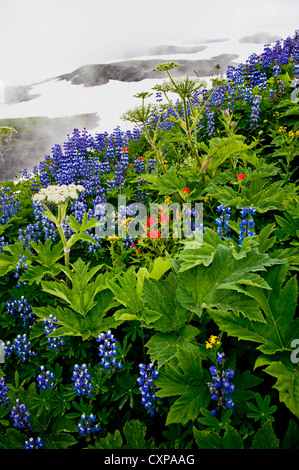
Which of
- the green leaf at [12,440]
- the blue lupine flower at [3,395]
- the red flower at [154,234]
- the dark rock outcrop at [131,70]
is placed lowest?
the green leaf at [12,440]

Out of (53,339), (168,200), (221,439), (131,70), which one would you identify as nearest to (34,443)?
(53,339)

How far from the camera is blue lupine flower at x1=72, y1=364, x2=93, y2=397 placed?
1676 mm

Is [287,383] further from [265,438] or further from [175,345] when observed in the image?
[175,345]

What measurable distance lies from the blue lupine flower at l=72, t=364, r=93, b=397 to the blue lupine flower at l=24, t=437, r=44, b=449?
30 centimetres

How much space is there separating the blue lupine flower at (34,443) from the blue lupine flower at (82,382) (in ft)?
0.98

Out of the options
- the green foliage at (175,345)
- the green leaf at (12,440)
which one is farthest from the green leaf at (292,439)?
the green leaf at (12,440)

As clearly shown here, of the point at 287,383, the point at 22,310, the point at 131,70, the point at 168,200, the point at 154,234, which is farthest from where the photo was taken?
the point at 131,70

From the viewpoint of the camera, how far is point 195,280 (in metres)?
1.80

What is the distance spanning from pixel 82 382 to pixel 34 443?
0.41 metres

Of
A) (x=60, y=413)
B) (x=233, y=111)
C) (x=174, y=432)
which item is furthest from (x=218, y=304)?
(x=233, y=111)

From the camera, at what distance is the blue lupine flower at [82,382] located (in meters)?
1.68

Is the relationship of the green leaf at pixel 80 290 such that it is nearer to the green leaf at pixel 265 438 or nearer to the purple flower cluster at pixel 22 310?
the purple flower cluster at pixel 22 310

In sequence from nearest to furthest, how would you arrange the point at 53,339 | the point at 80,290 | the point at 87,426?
the point at 87,426, the point at 53,339, the point at 80,290

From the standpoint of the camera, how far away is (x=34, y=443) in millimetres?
1664
